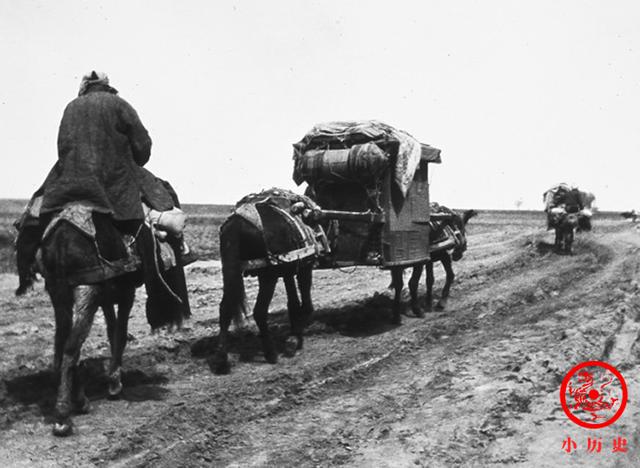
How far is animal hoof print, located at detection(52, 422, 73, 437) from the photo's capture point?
5.80 metres

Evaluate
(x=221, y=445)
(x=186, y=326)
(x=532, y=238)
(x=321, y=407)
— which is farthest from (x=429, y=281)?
(x=532, y=238)

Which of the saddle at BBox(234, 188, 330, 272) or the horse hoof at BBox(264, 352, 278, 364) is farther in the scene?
the horse hoof at BBox(264, 352, 278, 364)

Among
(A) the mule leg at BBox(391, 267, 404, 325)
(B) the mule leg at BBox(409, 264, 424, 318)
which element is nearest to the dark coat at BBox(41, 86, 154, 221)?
(A) the mule leg at BBox(391, 267, 404, 325)

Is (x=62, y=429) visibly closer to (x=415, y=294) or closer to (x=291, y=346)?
(x=291, y=346)

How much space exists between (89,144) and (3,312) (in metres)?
7.45

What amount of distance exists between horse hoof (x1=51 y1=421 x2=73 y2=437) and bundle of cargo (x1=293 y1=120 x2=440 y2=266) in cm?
538

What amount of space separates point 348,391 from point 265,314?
6.05 feet

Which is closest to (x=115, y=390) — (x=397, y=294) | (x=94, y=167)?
(x=94, y=167)

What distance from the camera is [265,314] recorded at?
894 centimetres

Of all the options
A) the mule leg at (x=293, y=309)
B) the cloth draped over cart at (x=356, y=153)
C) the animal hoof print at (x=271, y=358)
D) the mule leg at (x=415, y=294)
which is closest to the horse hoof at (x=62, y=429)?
the animal hoof print at (x=271, y=358)

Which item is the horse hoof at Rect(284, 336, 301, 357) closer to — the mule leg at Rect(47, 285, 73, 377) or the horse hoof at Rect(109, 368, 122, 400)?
the horse hoof at Rect(109, 368, 122, 400)

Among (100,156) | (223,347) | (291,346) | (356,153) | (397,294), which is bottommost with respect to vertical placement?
(291,346)

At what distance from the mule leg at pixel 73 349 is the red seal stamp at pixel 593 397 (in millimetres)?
4083

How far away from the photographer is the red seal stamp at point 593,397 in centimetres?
591
